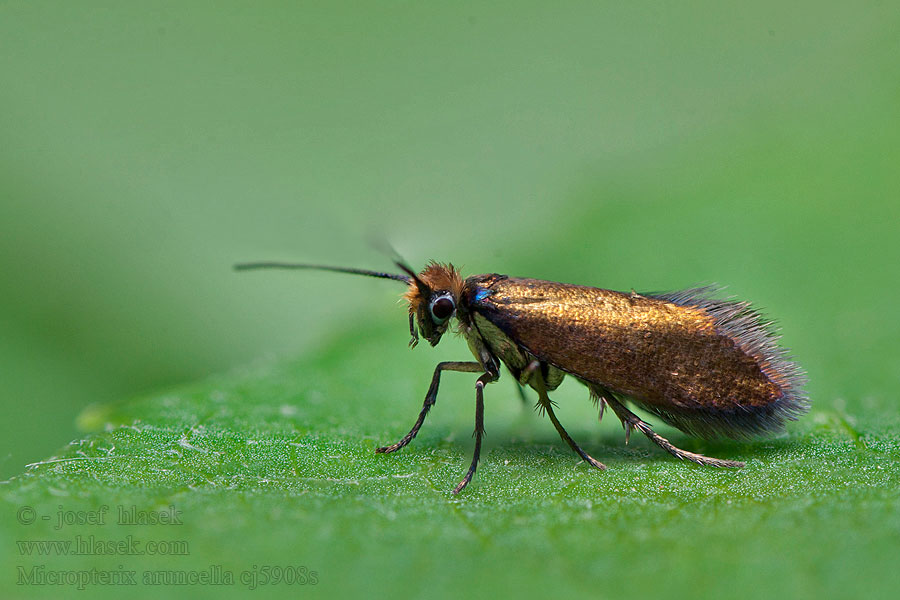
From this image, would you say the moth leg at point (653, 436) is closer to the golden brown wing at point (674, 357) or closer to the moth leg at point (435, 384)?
the golden brown wing at point (674, 357)

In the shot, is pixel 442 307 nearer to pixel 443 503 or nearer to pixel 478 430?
pixel 478 430

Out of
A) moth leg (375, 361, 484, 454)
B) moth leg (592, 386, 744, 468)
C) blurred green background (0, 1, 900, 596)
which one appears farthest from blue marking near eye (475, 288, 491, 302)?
moth leg (592, 386, 744, 468)

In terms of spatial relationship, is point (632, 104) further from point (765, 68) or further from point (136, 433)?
point (136, 433)

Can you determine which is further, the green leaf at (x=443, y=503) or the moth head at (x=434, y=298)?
the moth head at (x=434, y=298)

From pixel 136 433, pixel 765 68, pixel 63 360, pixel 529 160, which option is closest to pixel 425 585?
pixel 136 433

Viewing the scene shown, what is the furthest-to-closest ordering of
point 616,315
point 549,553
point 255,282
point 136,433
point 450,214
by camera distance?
point 450,214 < point 255,282 < point 616,315 < point 136,433 < point 549,553

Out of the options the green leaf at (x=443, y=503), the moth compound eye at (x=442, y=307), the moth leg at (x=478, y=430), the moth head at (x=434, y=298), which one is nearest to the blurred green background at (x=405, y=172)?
the moth head at (x=434, y=298)

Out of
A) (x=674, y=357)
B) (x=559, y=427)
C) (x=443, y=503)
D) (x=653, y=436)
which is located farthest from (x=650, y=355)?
(x=443, y=503)
